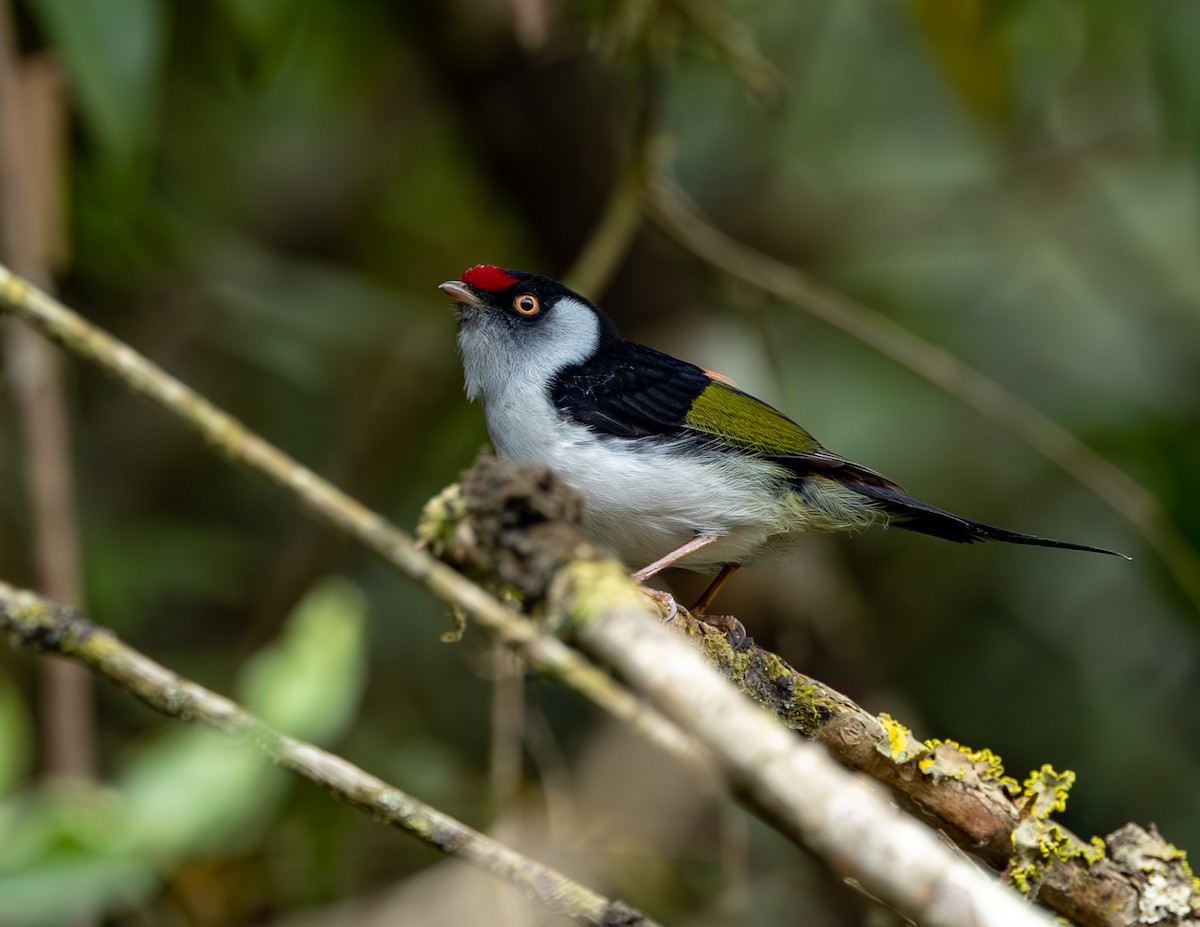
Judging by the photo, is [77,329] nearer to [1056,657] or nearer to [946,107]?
[1056,657]

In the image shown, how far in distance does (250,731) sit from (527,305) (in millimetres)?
2366

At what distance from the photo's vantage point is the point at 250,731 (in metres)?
1.90

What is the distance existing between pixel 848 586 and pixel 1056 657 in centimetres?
111

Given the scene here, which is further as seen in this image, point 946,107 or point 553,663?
point 946,107

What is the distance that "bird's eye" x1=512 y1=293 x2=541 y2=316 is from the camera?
4090mm

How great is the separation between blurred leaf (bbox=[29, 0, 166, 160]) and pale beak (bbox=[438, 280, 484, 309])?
103 centimetres

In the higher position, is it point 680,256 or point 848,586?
point 680,256

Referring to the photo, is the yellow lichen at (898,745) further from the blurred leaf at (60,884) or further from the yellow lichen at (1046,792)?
the blurred leaf at (60,884)

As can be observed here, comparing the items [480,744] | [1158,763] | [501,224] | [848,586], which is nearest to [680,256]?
[501,224]

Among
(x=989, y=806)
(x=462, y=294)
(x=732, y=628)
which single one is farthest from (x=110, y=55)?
(x=989, y=806)

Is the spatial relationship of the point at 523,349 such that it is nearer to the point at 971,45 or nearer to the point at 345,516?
the point at 971,45

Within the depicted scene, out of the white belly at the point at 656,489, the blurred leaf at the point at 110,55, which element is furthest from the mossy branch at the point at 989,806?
the blurred leaf at the point at 110,55

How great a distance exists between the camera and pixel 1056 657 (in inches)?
245

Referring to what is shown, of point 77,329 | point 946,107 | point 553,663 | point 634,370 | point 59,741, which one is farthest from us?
point 946,107
